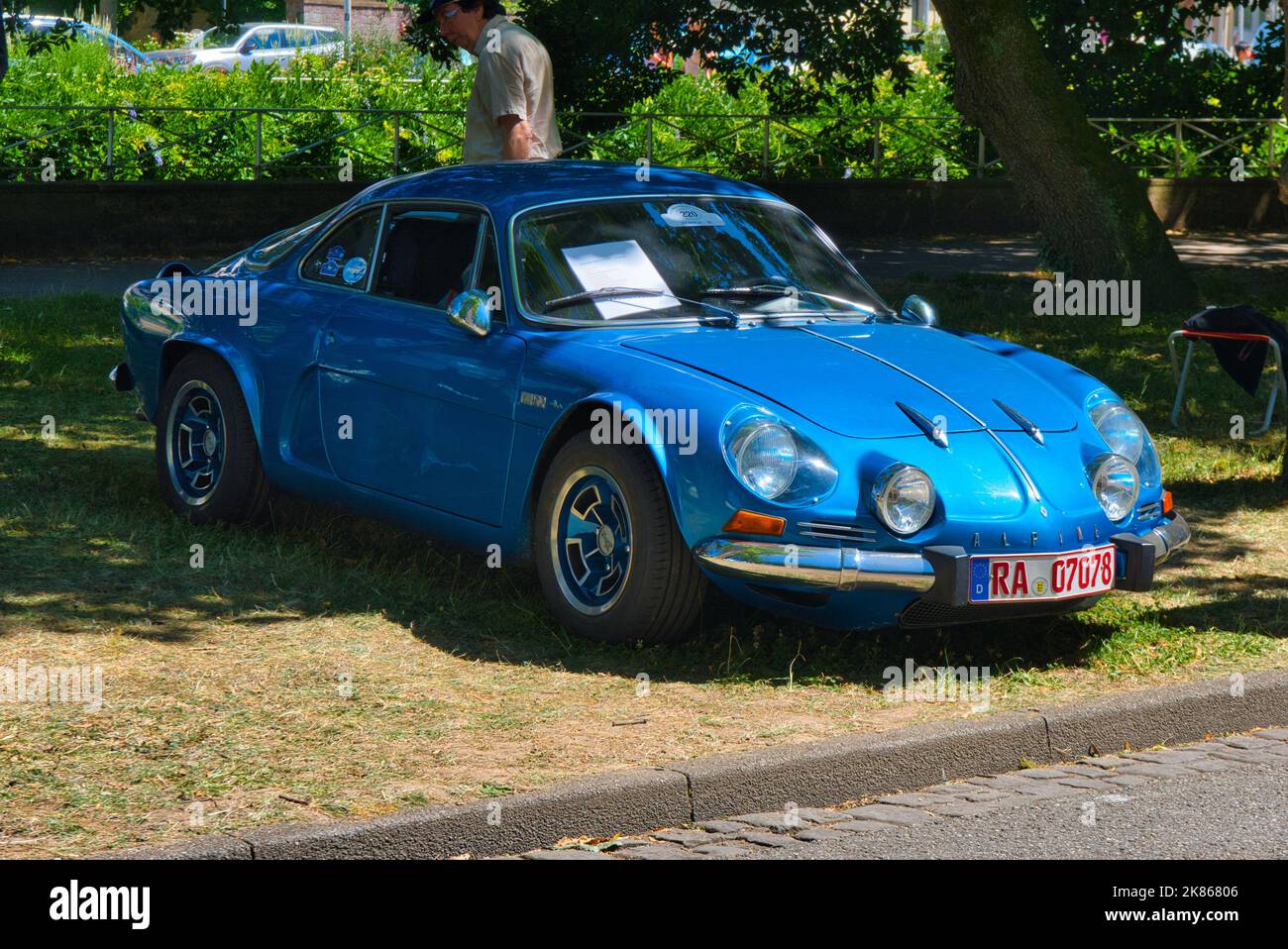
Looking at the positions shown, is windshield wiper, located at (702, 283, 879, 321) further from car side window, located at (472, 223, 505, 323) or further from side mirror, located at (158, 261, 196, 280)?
side mirror, located at (158, 261, 196, 280)

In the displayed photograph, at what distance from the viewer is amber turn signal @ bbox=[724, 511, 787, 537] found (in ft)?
18.8

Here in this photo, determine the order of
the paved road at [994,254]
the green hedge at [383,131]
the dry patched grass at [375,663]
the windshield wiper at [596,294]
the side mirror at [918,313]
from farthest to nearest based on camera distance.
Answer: the green hedge at [383,131]
the paved road at [994,254]
the side mirror at [918,313]
the windshield wiper at [596,294]
the dry patched grass at [375,663]

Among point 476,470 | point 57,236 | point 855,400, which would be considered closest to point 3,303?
point 57,236

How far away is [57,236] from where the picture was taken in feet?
57.6

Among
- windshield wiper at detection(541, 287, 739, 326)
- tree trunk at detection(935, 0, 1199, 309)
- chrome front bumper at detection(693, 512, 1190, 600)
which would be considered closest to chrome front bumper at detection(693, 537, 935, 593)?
chrome front bumper at detection(693, 512, 1190, 600)

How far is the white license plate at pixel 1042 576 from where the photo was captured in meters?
5.73

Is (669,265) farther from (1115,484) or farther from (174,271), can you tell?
(174,271)

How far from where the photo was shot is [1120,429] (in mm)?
6504

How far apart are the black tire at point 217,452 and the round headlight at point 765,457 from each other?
8.69 ft

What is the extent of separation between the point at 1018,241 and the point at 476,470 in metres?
16.1

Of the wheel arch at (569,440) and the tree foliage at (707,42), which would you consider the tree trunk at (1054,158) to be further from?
the wheel arch at (569,440)

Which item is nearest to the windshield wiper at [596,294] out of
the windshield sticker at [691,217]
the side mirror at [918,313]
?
the windshield sticker at [691,217]

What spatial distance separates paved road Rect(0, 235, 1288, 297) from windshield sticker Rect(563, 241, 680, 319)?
9.11 m
